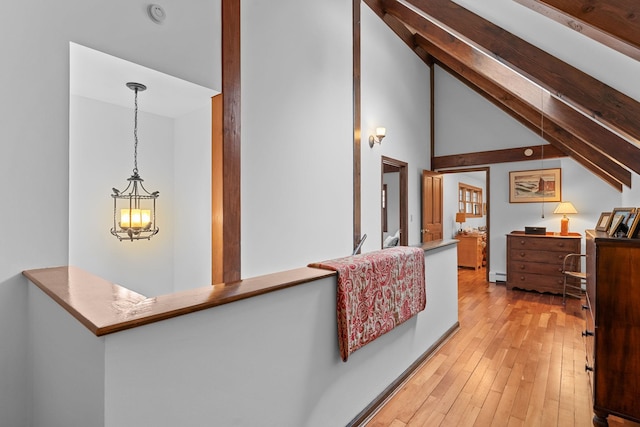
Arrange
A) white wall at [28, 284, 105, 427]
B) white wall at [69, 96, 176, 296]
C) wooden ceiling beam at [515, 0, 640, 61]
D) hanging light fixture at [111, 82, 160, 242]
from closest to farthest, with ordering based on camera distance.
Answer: white wall at [28, 284, 105, 427]
wooden ceiling beam at [515, 0, 640, 61]
white wall at [69, 96, 176, 296]
hanging light fixture at [111, 82, 160, 242]

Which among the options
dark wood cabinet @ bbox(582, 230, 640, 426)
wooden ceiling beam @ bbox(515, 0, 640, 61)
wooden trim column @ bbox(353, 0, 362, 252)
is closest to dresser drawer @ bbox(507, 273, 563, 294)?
wooden trim column @ bbox(353, 0, 362, 252)

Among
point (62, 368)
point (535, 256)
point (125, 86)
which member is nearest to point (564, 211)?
point (535, 256)

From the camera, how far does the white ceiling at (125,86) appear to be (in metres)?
2.00

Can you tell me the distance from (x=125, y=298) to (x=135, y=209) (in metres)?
1.84

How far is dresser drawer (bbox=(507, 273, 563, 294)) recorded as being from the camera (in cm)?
493

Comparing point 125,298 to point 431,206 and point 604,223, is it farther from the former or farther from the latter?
point 431,206

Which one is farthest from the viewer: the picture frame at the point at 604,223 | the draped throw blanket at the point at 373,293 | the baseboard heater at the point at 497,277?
the baseboard heater at the point at 497,277

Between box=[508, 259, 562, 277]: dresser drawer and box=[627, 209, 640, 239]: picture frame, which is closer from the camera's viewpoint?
box=[627, 209, 640, 239]: picture frame

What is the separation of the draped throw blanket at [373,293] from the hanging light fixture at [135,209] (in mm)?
1698

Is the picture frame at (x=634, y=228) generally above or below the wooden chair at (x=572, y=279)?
above

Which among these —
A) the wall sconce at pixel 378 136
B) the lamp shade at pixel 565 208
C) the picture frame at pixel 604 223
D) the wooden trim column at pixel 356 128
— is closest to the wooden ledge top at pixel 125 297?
the picture frame at pixel 604 223

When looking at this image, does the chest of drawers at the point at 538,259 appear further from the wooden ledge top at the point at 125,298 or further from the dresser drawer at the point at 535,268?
the wooden ledge top at the point at 125,298

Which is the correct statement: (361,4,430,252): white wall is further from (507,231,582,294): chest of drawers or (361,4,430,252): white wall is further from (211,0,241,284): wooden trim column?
(211,0,241,284): wooden trim column

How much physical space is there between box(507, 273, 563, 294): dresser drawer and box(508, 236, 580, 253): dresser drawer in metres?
0.42
